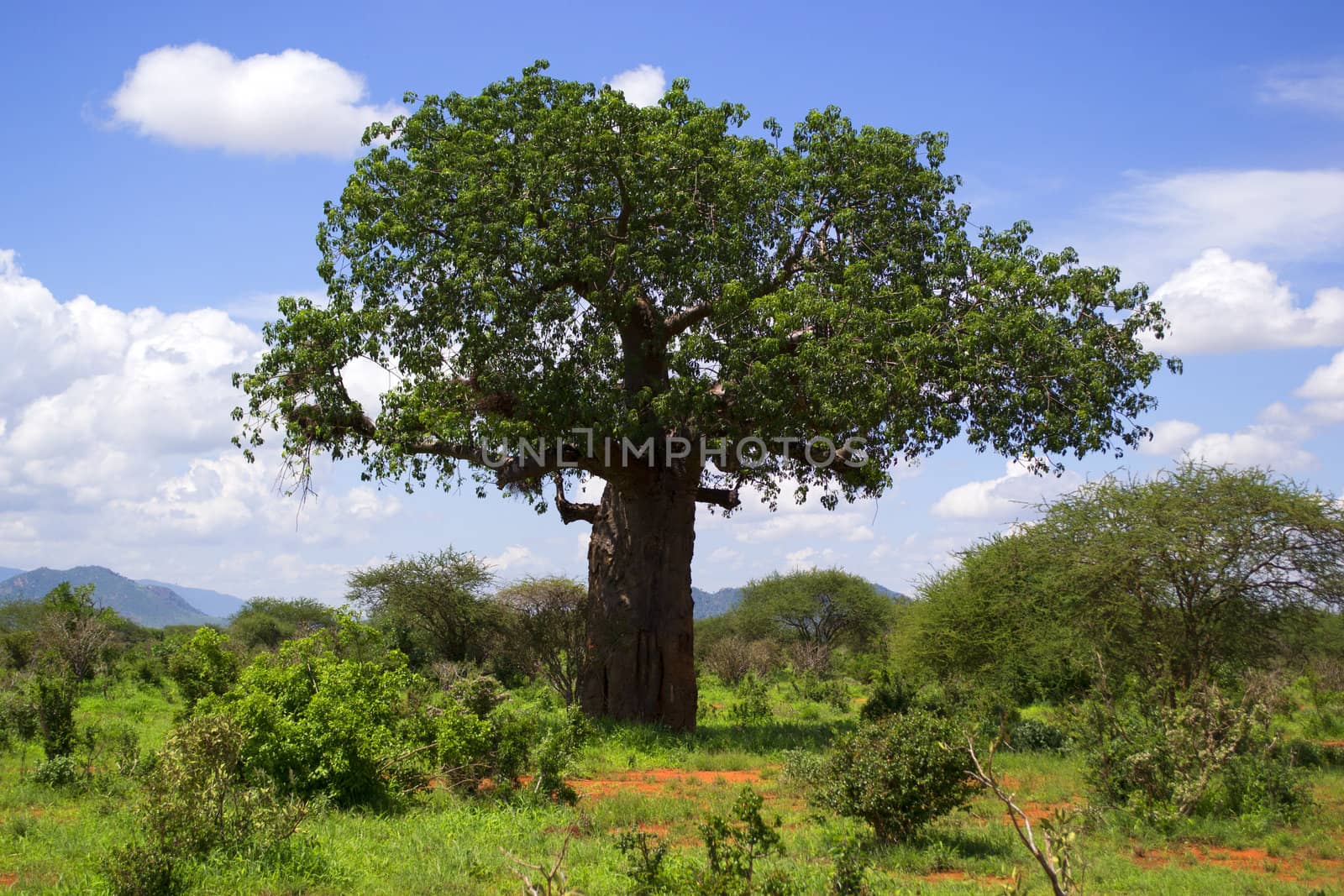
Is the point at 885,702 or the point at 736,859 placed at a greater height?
the point at 736,859

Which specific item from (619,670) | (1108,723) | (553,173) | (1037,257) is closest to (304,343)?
(553,173)

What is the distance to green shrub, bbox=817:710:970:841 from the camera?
8234 millimetres

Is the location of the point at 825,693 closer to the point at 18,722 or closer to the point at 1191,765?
the point at 1191,765

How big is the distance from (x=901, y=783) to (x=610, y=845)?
2375mm

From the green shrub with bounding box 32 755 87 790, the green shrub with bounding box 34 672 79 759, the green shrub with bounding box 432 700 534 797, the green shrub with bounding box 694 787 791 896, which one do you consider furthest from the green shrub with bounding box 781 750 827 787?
the green shrub with bounding box 34 672 79 759

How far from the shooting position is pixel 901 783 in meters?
8.24

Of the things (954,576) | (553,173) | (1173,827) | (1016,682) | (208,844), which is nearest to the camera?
(208,844)

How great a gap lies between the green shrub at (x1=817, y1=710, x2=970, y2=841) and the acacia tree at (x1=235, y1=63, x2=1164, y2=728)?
4.47 metres

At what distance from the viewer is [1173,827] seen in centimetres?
917

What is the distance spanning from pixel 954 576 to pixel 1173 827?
1208cm

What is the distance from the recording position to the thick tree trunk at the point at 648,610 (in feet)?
47.4

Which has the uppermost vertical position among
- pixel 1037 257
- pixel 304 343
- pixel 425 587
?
pixel 1037 257

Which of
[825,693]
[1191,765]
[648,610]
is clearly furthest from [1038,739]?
[825,693]

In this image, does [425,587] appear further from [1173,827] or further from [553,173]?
[1173,827]
